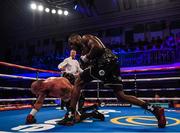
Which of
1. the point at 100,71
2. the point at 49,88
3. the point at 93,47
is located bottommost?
the point at 49,88

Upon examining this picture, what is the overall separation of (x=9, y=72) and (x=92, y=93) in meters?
5.45

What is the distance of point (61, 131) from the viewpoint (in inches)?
85.7

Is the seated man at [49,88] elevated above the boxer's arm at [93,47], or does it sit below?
below

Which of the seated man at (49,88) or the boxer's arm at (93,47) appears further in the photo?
the seated man at (49,88)

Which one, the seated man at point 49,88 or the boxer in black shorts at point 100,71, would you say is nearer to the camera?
the boxer in black shorts at point 100,71

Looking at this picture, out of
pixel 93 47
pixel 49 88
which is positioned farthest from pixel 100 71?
pixel 49 88

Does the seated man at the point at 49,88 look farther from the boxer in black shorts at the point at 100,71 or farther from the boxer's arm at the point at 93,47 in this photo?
the boxer's arm at the point at 93,47

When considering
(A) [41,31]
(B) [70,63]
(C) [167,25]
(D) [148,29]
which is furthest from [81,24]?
(B) [70,63]

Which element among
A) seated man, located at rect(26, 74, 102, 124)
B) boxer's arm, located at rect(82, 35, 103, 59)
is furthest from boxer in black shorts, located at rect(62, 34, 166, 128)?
seated man, located at rect(26, 74, 102, 124)

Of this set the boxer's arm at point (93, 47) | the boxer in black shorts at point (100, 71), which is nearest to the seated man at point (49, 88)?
the boxer in black shorts at point (100, 71)

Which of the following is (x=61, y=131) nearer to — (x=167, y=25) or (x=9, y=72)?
(x=167, y=25)

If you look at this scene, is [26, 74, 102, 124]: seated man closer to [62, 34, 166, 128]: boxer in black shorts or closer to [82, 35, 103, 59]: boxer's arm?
[62, 34, 166, 128]: boxer in black shorts

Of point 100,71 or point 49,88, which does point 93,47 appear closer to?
point 100,71

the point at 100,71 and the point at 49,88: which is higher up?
the point at 100,71
